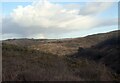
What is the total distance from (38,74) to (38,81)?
2.23ft

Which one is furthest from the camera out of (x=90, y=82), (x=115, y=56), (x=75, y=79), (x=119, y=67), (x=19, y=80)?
(x=115, y=56)

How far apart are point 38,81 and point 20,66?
2.83 metres

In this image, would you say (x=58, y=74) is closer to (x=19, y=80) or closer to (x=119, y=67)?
(x=19, y=80)

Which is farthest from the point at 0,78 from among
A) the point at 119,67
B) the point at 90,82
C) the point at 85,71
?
the point at 119,67

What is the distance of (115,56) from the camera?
30.1 metres

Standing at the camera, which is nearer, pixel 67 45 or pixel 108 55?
pixel 108 55

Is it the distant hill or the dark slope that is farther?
the distant hill

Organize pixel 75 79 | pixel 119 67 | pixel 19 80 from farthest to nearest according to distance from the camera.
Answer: pixel 119 67
pixel 75 79
pixel 19 80

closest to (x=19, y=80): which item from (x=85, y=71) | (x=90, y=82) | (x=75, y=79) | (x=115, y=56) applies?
(x=75, y=79)

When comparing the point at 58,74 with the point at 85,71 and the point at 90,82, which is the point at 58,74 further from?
the point at 85,71

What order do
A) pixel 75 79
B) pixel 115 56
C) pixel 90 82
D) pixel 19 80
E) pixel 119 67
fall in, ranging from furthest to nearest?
pixel 115 56, pixel 119 67, pixel 90 82, pixel 75 79, pixel 19 80

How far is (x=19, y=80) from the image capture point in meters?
10.8

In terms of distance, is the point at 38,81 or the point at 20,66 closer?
the point at 38,81

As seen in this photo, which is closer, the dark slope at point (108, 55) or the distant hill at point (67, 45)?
the dark slope at point (108, 55)
